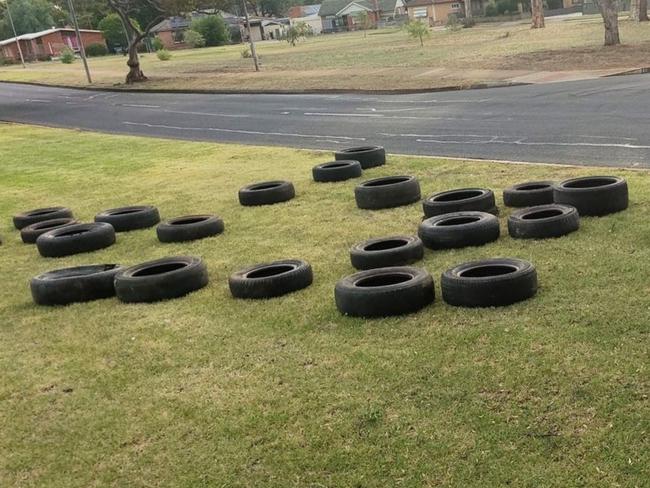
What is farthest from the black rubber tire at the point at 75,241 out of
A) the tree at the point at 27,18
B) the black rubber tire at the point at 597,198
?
the tree at the point at 27,18

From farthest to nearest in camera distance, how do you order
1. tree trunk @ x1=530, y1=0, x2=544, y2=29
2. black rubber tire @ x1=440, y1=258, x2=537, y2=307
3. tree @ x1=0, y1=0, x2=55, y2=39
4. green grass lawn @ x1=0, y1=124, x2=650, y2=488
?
tree @ x1=0, y1=0, x2=55, y2=39, tree trunk @ x1=530, y1=0, x2=544, y2=29, black rubber tire @ x1=440, y1=258, x2=537, y2=307, green grass lawn @ x1=0, y1=124, x2=650, y2=488

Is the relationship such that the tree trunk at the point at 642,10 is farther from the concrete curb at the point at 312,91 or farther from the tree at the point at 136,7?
the tree at the point at 136,7

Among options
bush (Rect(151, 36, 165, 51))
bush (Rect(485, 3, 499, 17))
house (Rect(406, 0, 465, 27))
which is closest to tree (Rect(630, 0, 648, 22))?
bush (Rect(485, 3, 499, 17))

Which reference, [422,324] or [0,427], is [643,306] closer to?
[422,324]

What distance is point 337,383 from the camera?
4.72 m

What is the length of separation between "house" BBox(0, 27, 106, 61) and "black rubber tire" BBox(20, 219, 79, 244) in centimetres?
9316

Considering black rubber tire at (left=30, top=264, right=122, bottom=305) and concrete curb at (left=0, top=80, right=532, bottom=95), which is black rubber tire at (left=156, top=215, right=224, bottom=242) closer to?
black rubber tire at (left=30, top=264, right=122, bottom=305)

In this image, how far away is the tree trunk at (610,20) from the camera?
3241 cm

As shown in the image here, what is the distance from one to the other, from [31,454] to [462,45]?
147ft

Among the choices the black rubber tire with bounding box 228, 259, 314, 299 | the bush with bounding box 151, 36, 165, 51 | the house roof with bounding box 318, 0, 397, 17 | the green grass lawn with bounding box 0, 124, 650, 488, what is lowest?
the green grass lawn with bounding box 0, 124, 650, 488

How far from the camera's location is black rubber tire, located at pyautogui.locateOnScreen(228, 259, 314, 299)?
6.55 metres

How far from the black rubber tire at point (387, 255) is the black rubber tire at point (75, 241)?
376 centimetres

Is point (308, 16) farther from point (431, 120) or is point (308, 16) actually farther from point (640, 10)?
point (431, 120)

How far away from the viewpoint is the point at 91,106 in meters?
34.1
